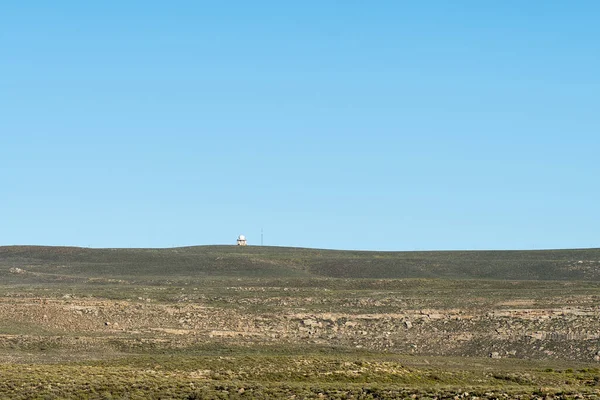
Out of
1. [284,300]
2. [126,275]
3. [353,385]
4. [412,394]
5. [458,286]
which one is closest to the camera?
[412,394]

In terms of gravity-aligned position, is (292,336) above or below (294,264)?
below

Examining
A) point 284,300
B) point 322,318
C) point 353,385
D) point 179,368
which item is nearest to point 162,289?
point 284,300

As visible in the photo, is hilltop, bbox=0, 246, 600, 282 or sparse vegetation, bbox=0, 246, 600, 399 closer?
sparse vegetation, bbox=0, 246, 600, 399

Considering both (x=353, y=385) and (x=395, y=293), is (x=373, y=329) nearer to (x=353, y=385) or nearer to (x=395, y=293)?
(x=395, y=293)

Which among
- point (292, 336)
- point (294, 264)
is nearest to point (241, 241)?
point (294, 264)

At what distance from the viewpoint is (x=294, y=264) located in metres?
119

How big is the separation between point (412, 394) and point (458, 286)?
5098cm

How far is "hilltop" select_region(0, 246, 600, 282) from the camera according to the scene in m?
110

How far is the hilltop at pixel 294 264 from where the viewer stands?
4331 inches

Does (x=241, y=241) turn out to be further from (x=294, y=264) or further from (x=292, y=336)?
(x=292, y=336)

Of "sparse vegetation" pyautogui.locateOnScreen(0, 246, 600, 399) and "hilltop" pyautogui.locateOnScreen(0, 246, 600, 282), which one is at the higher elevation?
"hilltop" pyautogui.locateOnScreen(0, 246, 600, 282)

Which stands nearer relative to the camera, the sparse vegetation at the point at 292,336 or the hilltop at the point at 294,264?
the sparse vegetation at the point at 292,336

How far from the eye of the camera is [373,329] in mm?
66250

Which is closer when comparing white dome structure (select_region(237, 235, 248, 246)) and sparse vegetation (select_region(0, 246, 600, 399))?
sparse vegetation (select_region(0, 246, 600, 399))
